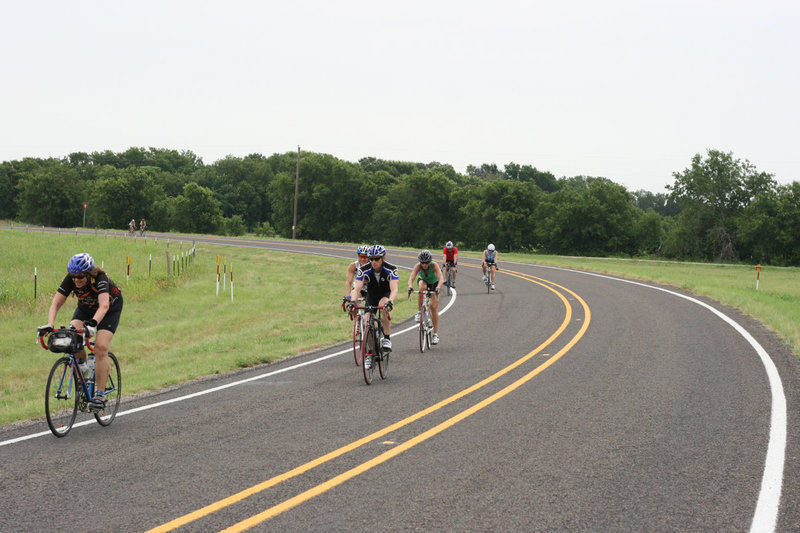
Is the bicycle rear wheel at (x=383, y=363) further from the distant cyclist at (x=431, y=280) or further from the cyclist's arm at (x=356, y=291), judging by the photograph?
the distant cyclist at (x=431, y=280)

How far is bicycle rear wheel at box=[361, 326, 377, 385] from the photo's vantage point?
10.2 meters

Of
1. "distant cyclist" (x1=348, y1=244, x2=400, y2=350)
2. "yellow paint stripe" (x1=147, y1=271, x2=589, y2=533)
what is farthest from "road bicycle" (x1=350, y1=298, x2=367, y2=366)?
"yellow paint stripe" (x1=147, y1=271, x2=589, y2=533)

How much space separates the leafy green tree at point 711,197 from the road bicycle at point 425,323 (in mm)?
61170

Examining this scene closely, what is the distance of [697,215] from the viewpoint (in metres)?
69.7

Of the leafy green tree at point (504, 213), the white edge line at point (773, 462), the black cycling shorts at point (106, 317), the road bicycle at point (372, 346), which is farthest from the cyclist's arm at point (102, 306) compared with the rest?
the leafy green tree at point (504, 213)

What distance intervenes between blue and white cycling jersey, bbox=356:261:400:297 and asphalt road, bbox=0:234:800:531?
51.8 inches

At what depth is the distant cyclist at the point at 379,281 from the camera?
10.9 m

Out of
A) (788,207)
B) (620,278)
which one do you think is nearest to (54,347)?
(620,278)

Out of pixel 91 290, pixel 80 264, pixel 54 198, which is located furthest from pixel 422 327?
pixel 54 198

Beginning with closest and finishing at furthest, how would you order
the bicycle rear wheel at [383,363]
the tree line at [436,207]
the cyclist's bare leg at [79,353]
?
the cyclist's bare leg at [79,353] → the bicycle rear wheel at [383,363] → the tree line at [436,207]

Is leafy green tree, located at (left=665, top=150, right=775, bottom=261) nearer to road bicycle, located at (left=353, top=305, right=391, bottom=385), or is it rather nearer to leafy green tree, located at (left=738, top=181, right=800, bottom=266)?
leafy green tree, located at (left=738, top=181, right=800, bottom=266)

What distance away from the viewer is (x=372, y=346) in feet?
34.0

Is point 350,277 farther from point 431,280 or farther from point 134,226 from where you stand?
point 134,226

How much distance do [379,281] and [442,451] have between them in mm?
4806
